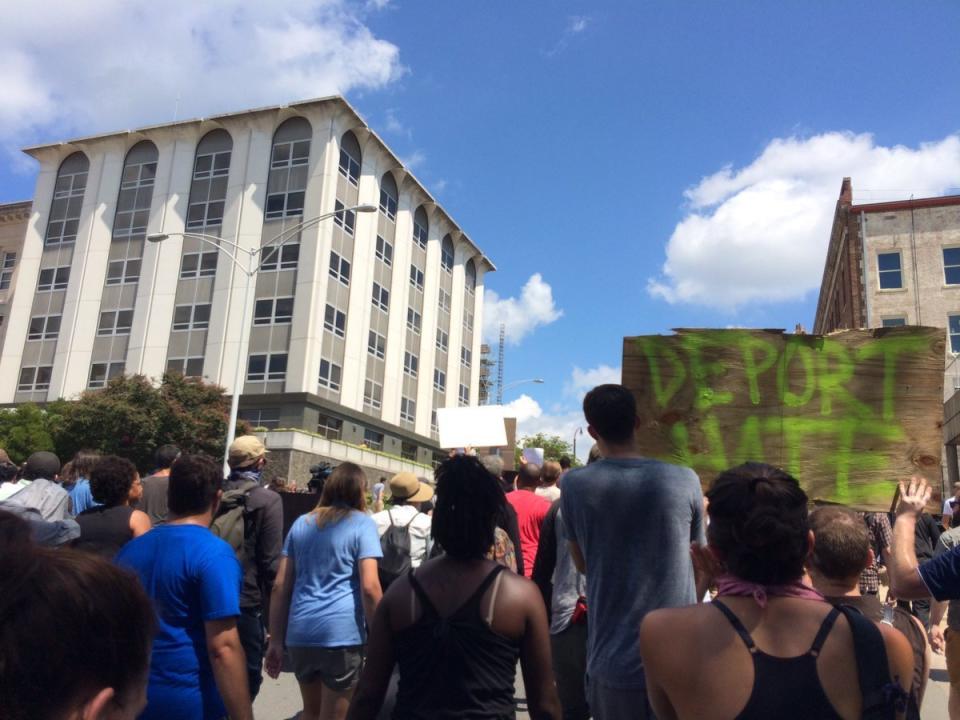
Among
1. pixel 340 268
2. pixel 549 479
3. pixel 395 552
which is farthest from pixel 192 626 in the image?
pixel 340 268

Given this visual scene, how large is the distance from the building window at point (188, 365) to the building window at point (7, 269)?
1607 centimetres

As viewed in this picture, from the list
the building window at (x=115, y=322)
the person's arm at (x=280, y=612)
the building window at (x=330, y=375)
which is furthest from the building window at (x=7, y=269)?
the person's arm at (x=280, y=612)

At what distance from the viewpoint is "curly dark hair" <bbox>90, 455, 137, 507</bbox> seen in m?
4.28

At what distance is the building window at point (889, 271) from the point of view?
100 feet

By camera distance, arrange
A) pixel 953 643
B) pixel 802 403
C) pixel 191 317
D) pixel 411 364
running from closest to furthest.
→ 1. pixel 802 403
2. pixel 953 643
3. pixel 191 317
4. pixel 411 364

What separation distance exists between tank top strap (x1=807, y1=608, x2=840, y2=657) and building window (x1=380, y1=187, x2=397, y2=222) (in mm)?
42414

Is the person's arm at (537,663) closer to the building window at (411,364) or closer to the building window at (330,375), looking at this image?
the building window at (330,375)

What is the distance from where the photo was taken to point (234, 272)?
3838 centimetres

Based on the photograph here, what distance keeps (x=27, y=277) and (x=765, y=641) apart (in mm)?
49452

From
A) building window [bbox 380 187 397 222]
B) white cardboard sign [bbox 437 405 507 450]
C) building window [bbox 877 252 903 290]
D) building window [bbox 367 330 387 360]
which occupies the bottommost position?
white cardboard sign [bbox 437 405 507 450]

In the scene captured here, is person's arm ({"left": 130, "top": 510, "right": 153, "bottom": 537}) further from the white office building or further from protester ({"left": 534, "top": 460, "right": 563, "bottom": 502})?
the white office building

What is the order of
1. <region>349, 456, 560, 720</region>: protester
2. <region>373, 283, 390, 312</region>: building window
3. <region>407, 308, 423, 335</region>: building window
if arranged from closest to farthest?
<region>349, 456, 560, 720</region>: protester
<region>373, 283, 390, 312</region>: building window
<region>407, 308, 423, 335</region>: building window

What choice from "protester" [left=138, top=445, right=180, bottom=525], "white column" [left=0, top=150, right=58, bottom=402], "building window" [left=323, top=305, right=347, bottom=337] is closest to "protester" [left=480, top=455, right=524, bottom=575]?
"protester" [left=138, top=445, right=180, bottom=525]

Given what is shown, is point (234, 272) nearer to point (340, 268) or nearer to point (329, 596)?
point (340, 268)
